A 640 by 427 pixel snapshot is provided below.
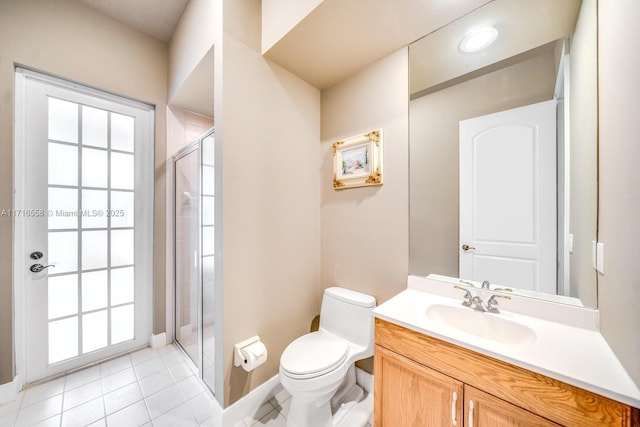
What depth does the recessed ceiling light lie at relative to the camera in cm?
126

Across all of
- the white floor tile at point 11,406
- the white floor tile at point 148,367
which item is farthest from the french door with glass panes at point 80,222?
the white floor tile at point 148,367

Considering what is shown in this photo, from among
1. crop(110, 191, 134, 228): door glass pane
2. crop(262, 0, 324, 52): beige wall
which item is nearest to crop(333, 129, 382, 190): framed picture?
crop(262, 0, 324, 52): beige wall

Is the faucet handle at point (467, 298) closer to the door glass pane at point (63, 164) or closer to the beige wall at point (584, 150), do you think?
the beige wall at point (584, 150)

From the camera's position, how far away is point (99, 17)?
6.03ft

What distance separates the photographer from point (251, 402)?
4.87 ft

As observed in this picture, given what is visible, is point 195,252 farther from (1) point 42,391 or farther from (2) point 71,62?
(2) point 71,62

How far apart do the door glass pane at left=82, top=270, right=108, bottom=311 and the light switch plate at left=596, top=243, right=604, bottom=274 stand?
10.1ft

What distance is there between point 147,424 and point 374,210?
6.35 ft

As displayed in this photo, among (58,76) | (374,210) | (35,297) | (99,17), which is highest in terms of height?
(99,17)

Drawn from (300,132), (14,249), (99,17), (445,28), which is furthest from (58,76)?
(445,28)

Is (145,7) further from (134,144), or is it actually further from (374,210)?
(374,210)

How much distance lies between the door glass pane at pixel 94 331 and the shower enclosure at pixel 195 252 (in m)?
0.51

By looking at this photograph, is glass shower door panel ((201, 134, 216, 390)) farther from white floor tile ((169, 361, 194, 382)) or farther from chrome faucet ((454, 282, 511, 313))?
chrome faucet ((454, 282, 511, 313))

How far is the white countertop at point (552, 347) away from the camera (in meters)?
0.67
